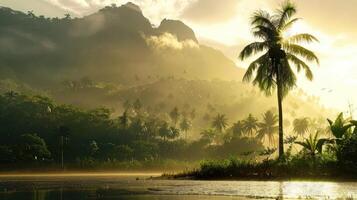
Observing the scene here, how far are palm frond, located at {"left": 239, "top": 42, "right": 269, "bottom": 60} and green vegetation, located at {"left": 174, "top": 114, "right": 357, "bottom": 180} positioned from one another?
34.6 ft

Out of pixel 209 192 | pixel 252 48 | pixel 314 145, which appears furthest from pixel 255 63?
pixel 209 192

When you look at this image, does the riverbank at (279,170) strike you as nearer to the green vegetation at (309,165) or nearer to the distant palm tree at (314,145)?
the green vegetation at (309,165)

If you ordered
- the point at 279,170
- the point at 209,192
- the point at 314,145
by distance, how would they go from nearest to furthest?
1. the point at 209,192
2. the point at 279,170
3. the point at 314,145

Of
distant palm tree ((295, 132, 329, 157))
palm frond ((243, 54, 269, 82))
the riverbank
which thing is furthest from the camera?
palm frond ((243, 54, 269, 82))

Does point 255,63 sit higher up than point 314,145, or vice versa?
point 255,63

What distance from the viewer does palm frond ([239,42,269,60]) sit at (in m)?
45.8

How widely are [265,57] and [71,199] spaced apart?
29.8 meters

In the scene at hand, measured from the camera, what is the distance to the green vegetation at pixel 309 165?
32031 mm

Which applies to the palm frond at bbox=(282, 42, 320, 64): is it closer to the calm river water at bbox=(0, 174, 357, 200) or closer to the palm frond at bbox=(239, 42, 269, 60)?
the palm frond at bbox=(239, 42, 269, 60)

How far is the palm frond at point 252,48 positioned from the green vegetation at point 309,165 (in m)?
10.6

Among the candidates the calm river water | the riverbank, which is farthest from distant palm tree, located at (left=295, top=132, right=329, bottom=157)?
the calm river water

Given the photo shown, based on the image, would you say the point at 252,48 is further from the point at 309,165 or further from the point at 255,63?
the point at 309,165

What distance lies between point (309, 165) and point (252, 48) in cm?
1616

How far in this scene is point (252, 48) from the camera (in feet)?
151
